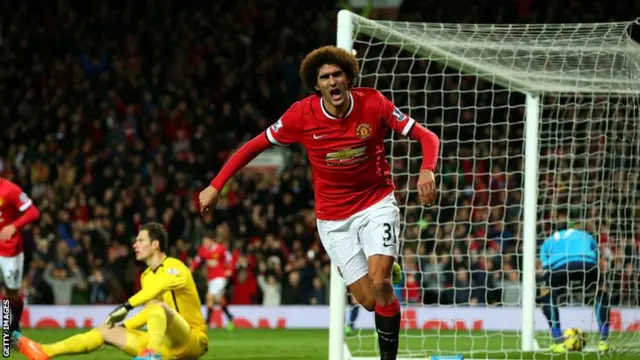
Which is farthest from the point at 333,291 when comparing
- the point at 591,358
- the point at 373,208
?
the point at 591,358

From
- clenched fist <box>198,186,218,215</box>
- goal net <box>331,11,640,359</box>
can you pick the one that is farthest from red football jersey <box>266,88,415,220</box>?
goal net <box>331,11,640,359</box>

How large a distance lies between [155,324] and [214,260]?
9.86m

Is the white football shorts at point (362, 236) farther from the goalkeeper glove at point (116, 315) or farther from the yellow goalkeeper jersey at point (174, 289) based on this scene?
the goalkeeper glove at point (116, 315)

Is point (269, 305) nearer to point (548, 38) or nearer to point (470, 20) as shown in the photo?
point (470, 20)

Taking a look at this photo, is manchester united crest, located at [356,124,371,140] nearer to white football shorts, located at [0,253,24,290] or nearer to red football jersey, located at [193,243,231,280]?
white football shorts, located at [0,253,24,290]

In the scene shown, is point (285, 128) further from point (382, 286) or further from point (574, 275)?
point (574, 275)

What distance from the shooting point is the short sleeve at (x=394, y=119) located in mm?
7054

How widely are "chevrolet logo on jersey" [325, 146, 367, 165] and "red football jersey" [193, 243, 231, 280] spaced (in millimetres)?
10772

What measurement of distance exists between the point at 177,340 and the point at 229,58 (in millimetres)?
15616

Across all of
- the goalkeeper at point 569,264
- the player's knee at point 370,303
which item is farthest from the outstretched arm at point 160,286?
the goalkeeper at point 569,264

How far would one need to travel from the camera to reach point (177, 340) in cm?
815

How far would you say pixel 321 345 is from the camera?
13477 millimetres

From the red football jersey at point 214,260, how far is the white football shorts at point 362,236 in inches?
407

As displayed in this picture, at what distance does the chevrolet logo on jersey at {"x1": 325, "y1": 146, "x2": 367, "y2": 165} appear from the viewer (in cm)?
709
